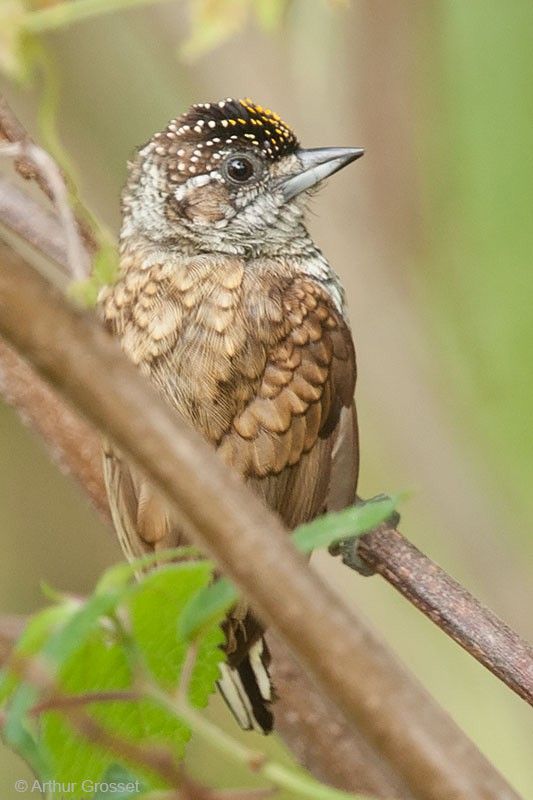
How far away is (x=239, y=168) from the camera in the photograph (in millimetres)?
2891

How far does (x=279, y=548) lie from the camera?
691 millimetres

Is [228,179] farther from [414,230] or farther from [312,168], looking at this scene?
[414,230]

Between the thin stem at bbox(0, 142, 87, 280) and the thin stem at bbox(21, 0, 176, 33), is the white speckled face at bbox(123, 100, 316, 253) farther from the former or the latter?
the thin stem at bbox(0, 142, 87, 280)

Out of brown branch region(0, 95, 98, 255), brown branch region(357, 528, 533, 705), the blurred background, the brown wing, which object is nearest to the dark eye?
the blurred background

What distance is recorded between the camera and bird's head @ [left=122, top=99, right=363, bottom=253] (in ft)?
9.25

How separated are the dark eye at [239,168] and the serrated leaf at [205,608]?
211 centimetres

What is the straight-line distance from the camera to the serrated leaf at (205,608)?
2.79ft

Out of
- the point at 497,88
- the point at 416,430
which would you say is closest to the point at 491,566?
the point at 416,430

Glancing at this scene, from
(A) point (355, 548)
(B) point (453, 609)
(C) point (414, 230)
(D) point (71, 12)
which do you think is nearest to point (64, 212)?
(D) point (71, 12)

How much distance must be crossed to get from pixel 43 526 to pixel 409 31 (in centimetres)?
194

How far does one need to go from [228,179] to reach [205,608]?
7.02 feet

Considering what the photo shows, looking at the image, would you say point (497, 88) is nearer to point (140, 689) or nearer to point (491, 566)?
point (491, 566)

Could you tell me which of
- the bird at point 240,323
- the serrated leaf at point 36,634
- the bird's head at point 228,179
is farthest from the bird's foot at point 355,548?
the serrated leaf at point 36,634

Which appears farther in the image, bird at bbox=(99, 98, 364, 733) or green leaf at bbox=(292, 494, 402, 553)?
bird at bbox=(99, 98, 364, 733)
